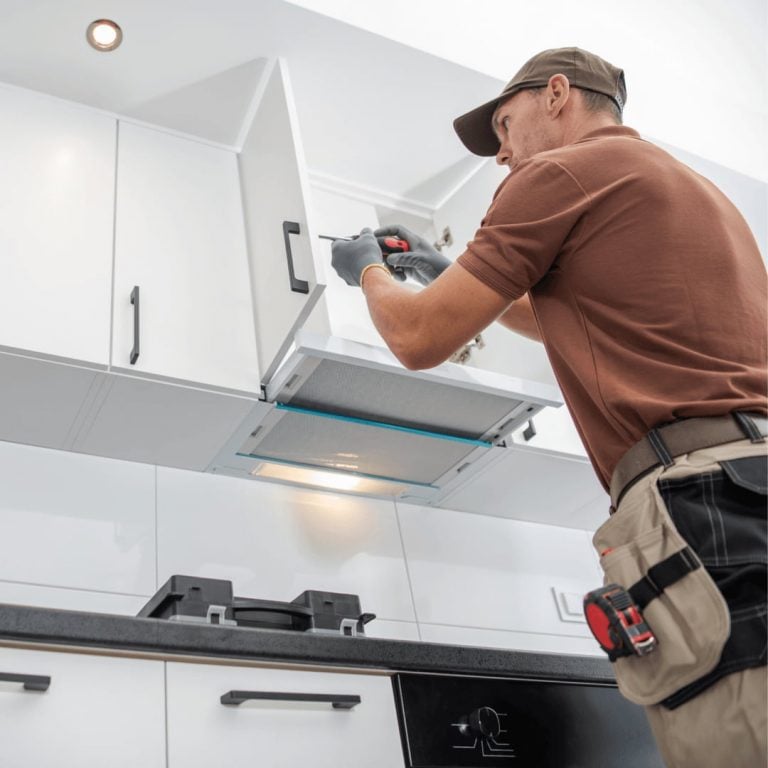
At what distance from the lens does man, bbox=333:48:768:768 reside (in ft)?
3.20

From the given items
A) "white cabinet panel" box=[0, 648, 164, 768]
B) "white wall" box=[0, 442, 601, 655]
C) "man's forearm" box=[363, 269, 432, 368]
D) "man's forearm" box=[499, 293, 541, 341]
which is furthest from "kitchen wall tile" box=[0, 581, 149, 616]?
"man's forearm" box=[499, 293, 541, 341]

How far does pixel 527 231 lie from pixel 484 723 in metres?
0.75

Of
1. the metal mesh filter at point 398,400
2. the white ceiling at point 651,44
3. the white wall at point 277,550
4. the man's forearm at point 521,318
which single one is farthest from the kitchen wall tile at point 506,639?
the white ceiling at point 651,44

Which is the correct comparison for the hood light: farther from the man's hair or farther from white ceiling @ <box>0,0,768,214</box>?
the man's hair

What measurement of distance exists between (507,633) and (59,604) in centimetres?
112

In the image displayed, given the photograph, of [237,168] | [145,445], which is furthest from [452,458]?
[237,168]

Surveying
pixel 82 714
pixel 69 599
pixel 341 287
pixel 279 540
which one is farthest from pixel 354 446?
pixel 82 714

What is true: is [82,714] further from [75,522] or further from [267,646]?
[75,522]

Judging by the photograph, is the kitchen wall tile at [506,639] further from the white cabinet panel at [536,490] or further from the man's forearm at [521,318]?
the man's forearm at [521,318]

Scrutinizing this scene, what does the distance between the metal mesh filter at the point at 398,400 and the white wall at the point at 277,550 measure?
0.37 metres

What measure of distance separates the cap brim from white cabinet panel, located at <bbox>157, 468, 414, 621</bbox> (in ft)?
3.05

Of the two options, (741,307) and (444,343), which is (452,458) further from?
(741,307)

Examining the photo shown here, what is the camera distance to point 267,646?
4.34 ft

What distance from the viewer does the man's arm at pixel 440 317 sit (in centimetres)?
128
